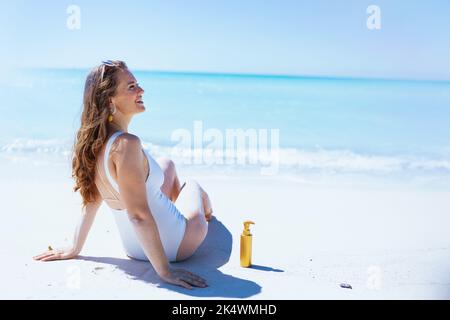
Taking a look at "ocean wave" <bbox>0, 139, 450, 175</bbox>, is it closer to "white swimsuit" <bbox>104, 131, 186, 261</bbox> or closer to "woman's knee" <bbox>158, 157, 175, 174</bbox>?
"woman's knee" <bbox>158, 157, 175, 174</bbox>

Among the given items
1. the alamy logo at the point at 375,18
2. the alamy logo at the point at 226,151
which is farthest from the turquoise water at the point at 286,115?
the alamy logo at the point at 375,18

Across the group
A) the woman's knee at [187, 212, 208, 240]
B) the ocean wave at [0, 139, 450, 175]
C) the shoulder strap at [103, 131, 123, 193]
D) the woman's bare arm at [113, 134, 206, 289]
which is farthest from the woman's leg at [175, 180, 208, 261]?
the ocean wave at [0, 139, 450, 175]

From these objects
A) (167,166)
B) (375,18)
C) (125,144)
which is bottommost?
(167,166)

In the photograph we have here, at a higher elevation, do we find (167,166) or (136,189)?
(167,166)

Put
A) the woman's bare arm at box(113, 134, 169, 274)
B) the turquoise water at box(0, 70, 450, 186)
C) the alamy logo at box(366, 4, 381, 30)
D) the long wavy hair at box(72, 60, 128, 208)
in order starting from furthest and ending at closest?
the turquoise water at box(0, 70, 450, 186) → the alamy logo at box(366, 4, 381, 30) → the long wavy hair at box(72, 60, 128, 208) → the woman's bare arm at box(113, 134, 169, 274)

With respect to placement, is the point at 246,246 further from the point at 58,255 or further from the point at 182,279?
the point at 58,255

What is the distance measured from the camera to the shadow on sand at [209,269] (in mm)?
2494

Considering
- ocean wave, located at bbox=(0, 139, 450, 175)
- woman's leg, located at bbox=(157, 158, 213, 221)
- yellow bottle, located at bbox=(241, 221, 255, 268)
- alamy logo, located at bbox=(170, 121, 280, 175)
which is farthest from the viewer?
alamy logo, located at bbox=(170, 121, 280, 175)

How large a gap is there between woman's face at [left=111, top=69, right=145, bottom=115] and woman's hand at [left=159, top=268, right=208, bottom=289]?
0.85 meters

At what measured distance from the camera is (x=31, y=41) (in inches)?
643

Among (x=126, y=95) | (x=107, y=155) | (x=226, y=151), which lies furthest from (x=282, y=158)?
(x=107, y=155)

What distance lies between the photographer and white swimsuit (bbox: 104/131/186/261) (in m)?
2.62

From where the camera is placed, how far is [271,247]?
336 cm

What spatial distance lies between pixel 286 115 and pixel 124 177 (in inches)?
Answer: 417
